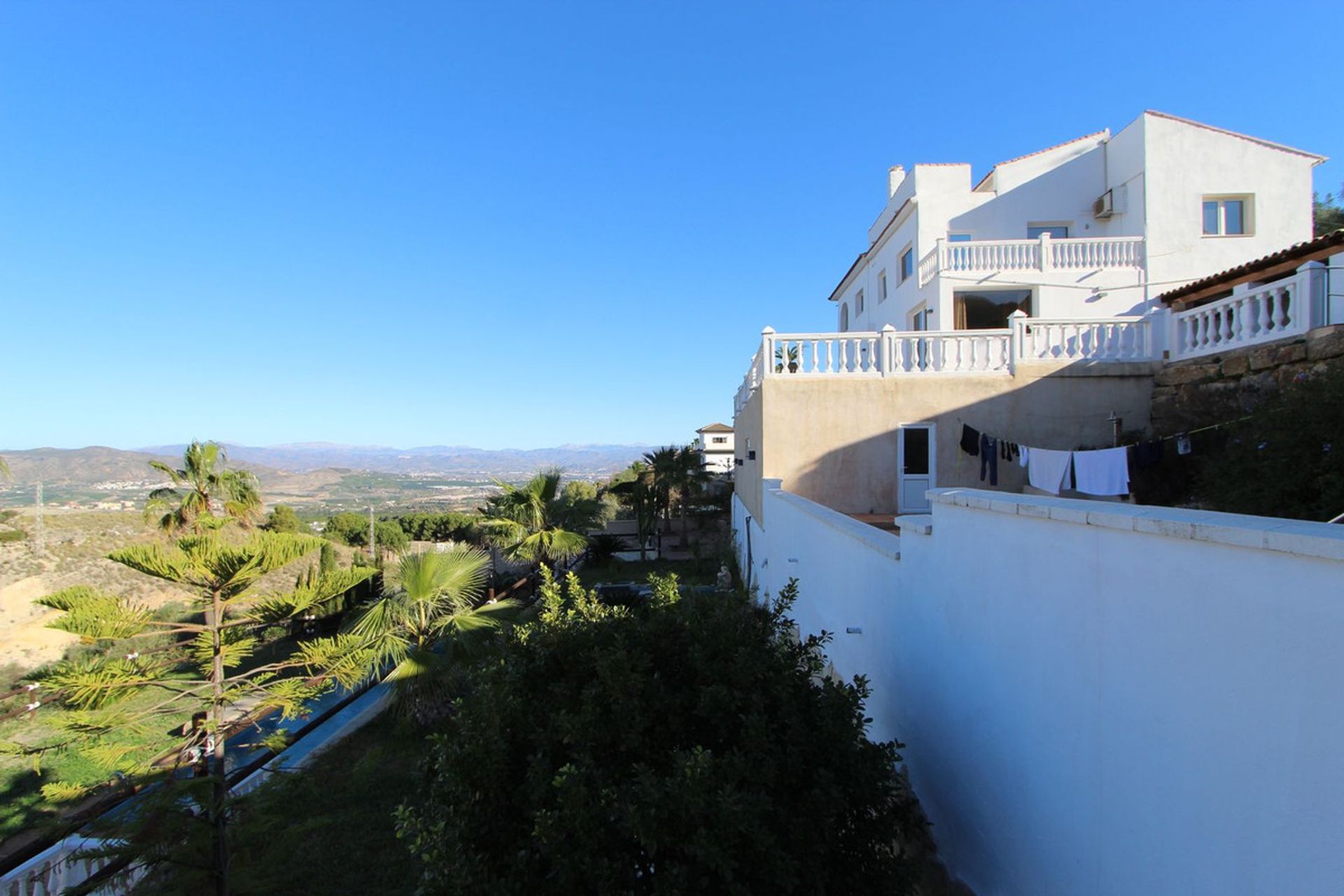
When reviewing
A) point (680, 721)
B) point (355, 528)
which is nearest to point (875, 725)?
point (680, 721)

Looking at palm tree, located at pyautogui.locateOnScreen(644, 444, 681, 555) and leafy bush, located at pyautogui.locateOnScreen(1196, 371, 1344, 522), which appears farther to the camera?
palm tree, located at pyautogui.locateOnScreen(644, 444, 681, 555)

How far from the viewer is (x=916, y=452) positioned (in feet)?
32.9

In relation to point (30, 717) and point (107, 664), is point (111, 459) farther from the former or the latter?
point (107, 664)

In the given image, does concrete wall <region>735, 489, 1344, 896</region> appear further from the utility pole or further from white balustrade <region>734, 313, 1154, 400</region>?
the utility pole

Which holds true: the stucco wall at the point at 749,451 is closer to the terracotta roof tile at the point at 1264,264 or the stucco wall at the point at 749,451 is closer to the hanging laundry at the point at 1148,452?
the hanging laundry at the point at 1148,452

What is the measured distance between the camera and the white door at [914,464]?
991cm

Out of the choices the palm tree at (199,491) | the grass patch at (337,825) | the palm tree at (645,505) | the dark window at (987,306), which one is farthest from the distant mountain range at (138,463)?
the dark window at (987,306)

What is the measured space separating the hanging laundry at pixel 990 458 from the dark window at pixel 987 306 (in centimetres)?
578

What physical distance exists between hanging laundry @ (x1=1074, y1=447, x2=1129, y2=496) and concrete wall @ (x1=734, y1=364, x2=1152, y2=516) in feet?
6.81

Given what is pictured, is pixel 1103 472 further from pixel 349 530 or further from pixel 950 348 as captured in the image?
pixel 349 530

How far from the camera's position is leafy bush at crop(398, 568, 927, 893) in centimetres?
256

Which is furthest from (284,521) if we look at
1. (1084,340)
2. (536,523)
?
(1084,340)

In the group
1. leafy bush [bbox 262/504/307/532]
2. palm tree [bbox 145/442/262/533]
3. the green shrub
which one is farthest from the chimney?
leafy bush [bbox 262/504/307/532]

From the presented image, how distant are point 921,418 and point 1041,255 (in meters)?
7.19
